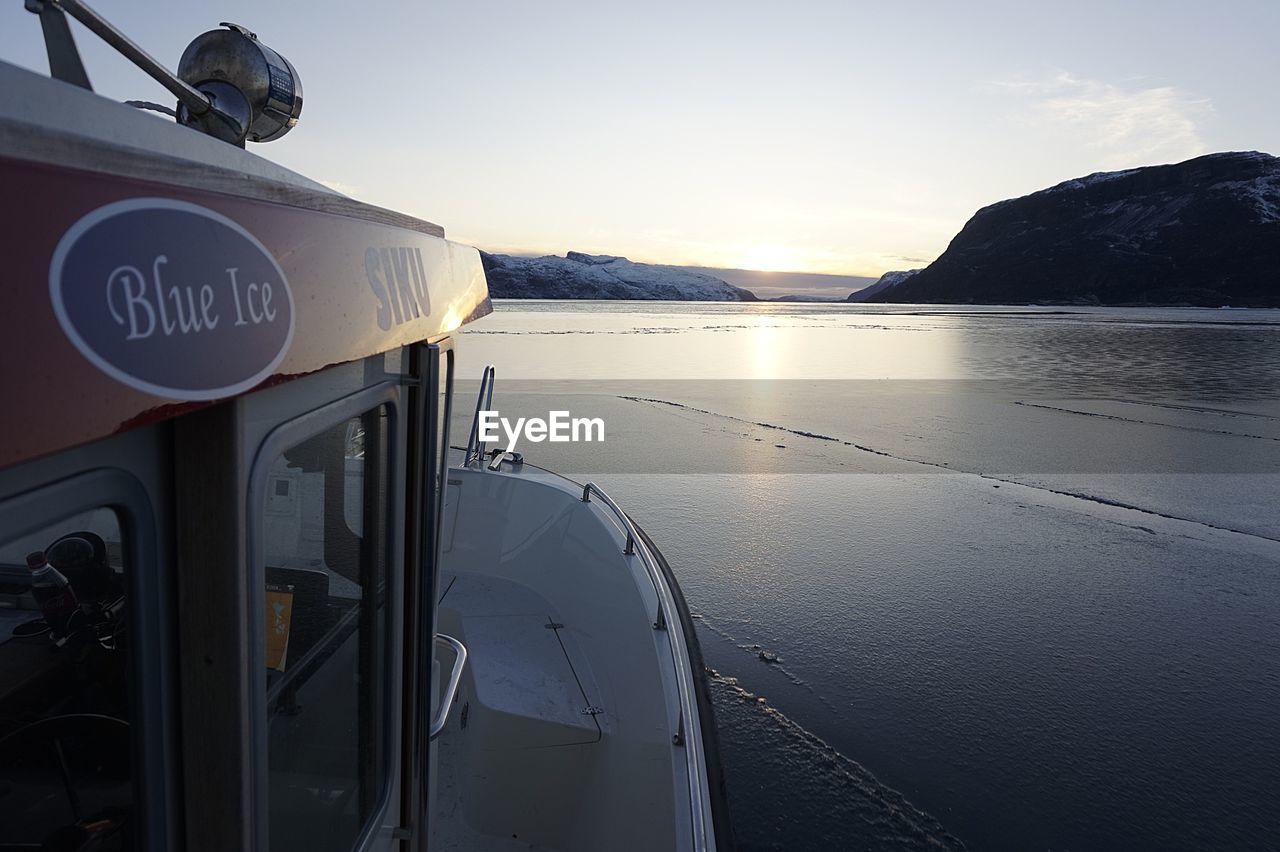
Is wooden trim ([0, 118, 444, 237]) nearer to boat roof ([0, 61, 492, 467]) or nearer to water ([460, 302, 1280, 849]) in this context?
boat roof ([0, 61, 492, 467])

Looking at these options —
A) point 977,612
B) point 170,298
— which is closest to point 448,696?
point 170,298

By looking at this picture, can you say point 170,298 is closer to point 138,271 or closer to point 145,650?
point 138,271

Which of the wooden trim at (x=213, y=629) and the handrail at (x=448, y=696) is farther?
the handrail at (x=448, y=696)

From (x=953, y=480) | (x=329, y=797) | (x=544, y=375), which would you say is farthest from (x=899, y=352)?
(x=329, y=797)

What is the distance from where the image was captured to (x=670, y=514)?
12.7m

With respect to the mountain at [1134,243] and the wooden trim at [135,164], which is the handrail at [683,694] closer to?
the wooden trim at [135,164]

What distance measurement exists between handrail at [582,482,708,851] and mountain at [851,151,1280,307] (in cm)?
15570

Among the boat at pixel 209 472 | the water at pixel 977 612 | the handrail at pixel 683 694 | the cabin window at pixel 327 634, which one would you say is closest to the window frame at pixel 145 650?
the boat at pixel 209 472

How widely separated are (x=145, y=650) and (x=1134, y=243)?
179019mm

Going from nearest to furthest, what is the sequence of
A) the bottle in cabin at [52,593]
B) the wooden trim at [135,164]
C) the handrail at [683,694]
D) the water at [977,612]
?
the wooden trim at [135,164], the bottle in cabin at [52,593], the handrail at [683,694], the water at [977,612]

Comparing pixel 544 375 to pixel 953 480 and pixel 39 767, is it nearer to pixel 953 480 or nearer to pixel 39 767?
pixel 953 480

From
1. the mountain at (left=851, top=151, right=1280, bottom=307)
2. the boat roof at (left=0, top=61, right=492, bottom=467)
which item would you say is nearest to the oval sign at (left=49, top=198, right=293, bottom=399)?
the boat roof at (left=0, top=61, right=492, bottom=467)

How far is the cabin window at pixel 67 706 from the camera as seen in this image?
1037 mm

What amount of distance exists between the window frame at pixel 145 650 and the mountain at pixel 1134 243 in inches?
6272
